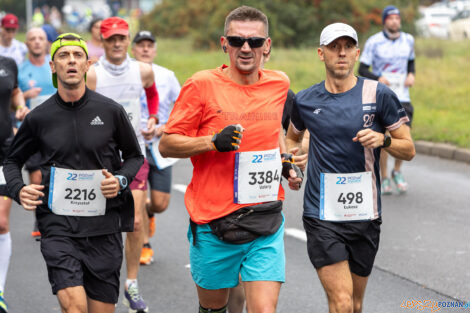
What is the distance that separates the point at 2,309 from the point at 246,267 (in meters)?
2.31

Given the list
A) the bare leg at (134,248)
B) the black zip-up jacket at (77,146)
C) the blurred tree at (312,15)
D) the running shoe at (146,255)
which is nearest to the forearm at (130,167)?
the black zip-up jacket at (77,146)

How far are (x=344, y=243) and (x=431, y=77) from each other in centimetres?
1639

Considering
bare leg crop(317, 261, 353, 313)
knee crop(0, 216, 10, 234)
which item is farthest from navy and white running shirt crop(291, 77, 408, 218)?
knee crop(0, 216, 10, 234)

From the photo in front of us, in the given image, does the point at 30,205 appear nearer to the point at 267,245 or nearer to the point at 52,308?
the point at 267,245

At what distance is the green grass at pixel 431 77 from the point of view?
591 inches

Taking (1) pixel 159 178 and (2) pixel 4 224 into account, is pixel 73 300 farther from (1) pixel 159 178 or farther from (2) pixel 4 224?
(1) pixel 159 178

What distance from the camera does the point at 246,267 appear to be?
15.7 feet

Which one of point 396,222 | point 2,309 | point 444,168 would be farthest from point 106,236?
point 444,168

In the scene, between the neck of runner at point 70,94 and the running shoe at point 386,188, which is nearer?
the neck of runner at point 70,94

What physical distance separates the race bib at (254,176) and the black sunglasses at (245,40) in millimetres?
592

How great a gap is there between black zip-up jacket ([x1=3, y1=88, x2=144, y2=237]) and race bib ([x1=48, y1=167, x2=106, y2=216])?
0.10ft

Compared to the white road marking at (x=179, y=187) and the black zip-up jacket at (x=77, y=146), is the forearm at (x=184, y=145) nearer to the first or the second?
the black zip-up jacket at (x=77, y=146)

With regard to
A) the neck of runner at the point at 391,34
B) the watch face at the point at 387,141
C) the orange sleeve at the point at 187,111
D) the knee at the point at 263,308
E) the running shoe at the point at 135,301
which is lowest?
the running shoe at the point at 135,301

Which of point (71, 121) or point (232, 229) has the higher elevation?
point (71, 121)
